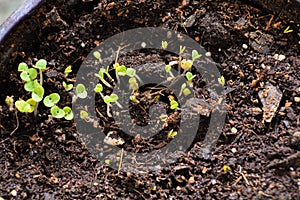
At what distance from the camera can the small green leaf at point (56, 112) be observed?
119 cm

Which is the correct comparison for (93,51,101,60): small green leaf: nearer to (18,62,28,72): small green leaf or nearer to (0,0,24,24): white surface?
(18,62,28,72): small green leaf

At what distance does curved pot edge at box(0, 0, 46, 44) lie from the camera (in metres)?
1.15

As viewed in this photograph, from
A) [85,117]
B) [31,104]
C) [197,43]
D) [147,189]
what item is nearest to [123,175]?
[147,189]

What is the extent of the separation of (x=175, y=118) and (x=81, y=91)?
0.84 feet

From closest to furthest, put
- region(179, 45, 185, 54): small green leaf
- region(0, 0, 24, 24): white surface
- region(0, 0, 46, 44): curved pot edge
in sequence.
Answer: region(0, 0, 46, 44): curved pot edge < region(179, 45, 185, 54): small green leaf < region(0, 0, 24, 24): white surface

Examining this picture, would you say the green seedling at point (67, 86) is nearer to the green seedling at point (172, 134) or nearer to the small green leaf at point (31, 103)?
the small green leaf at point (31, 103)

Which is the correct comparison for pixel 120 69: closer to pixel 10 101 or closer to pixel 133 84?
pixel 133 84

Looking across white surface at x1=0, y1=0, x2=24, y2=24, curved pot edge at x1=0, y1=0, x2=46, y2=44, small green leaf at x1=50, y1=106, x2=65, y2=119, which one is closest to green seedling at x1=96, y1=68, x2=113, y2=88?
small green leaf at x1=50, y1=106, x2=65, y2=119

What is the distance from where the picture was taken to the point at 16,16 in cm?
115

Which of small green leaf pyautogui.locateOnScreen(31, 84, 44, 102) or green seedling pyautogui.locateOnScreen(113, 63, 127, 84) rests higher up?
small green leaf pyautogui.locateOnScreen(31, 84, 44, 102)

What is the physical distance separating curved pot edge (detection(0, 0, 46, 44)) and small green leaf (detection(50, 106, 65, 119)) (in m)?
0.21

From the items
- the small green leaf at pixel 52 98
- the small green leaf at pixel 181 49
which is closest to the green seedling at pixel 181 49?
the small green leaf at pixel 181 49

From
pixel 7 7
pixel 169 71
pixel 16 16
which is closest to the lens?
pixel 16 16

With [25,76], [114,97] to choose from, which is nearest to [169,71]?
[114,97]
